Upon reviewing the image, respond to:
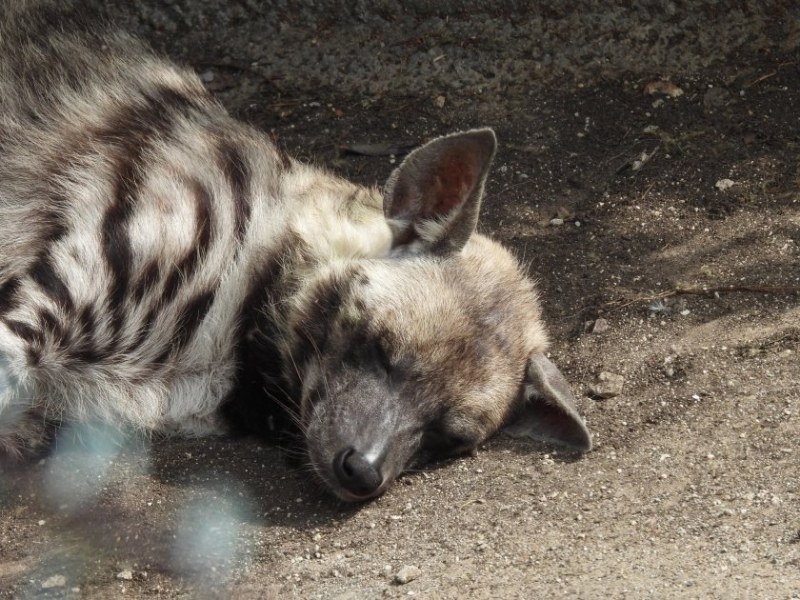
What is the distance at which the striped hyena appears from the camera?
138 inches

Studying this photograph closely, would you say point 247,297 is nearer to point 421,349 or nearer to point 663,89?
point 421,349

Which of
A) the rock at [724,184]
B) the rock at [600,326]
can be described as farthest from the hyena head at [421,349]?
the rock at [724,184]

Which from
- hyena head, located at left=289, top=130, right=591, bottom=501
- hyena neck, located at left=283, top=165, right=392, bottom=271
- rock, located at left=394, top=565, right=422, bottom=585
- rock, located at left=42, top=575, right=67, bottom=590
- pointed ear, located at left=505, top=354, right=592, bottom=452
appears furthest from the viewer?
hyena neck, located at left=283, top=165, right=392, bottom=271

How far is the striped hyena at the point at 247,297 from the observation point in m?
3.52

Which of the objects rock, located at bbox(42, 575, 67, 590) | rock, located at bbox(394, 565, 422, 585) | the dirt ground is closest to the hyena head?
the dirt ground

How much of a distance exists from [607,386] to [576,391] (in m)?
0.13

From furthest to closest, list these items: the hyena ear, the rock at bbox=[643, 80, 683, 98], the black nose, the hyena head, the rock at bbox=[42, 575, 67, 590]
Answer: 1. the rock at bbox=[643, 80, 683, 98]
2. the hyena ear
3. the hyena head
4. the black nose
5. the rock at bbox=[42, 575, 67, 590]

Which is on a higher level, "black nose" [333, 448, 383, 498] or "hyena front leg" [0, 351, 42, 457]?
"hyena front leg" [0, 351, 42, 457]

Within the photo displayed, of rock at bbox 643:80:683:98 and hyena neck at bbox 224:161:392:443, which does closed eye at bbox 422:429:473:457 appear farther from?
rock at bbox 643:80:683:98

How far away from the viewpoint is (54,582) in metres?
3.26

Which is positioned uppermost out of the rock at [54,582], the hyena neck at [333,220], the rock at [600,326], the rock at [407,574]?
the hyena neck at [333,220]

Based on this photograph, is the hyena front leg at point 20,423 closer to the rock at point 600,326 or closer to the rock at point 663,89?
the rock at point 600,326

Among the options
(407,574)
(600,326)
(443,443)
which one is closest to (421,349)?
(443,443)

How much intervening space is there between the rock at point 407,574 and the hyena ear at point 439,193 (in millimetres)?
1184
